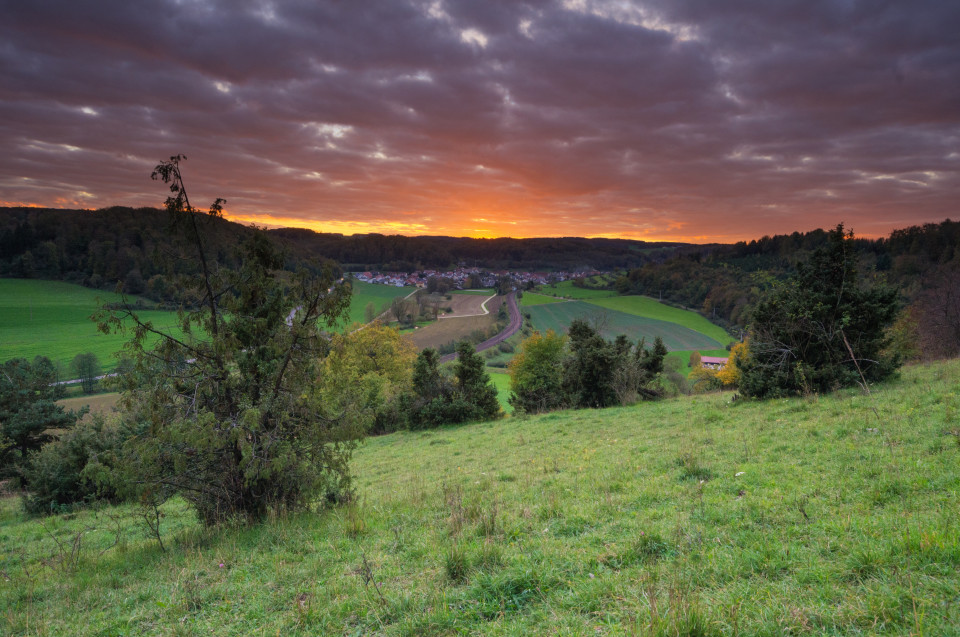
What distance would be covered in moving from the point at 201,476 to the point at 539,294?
126 m

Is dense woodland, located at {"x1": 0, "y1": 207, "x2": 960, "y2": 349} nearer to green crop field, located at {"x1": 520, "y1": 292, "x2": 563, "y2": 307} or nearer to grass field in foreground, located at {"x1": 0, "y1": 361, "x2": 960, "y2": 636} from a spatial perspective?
grass field in foreground, located at {"x1": 0, "y1": 361, "x2": 960, "y2": 636}

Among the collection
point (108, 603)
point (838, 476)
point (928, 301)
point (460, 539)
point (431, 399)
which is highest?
point (928, 301)

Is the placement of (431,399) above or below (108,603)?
below

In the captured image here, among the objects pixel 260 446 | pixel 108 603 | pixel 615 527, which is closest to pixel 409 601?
pixel 615 527

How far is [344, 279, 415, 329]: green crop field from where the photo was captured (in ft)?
272

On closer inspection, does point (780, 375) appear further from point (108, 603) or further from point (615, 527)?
point (108, 603)

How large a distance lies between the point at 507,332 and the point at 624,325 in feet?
83.8

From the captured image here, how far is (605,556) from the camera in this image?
4.72 meters

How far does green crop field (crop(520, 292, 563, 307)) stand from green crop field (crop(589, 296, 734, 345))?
1110 cm

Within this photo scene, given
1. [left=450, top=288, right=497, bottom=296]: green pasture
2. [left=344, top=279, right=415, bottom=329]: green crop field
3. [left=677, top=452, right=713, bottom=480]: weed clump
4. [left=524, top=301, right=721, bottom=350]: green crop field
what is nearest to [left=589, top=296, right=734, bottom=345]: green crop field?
[left=524, top=301, right=721, bottom=350]: green crop field

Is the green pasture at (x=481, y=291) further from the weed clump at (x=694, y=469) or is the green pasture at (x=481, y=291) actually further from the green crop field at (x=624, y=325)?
the weed clump at (x=694, y=469)

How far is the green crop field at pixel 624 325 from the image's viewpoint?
78312 mm

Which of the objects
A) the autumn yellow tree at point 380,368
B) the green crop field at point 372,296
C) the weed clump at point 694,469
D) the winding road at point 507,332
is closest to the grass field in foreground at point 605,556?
the weed clump at point 694,469

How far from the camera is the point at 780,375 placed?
15.5 metres
